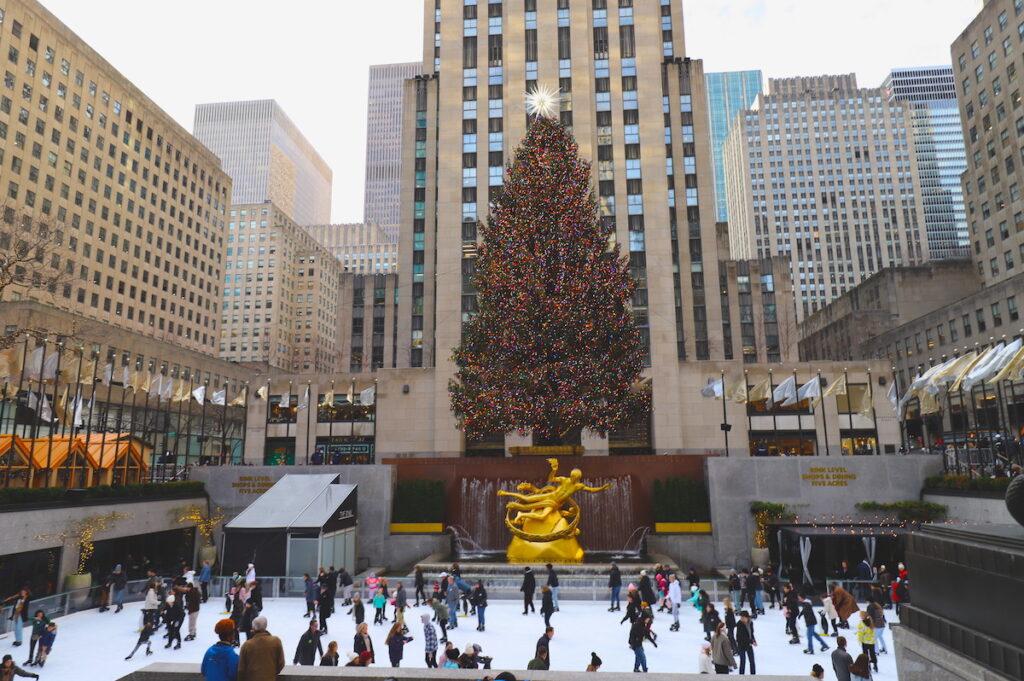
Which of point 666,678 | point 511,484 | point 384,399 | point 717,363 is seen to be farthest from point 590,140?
point 666,678

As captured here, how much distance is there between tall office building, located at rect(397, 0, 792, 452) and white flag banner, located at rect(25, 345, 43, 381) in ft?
81.7

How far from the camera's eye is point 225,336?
460 ft

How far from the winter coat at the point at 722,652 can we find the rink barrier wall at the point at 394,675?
383cm

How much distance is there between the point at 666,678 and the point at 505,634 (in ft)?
33.3

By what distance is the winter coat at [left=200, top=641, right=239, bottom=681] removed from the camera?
8039 millimetres

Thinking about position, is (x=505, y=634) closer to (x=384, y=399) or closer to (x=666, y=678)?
(x=666, y=678)

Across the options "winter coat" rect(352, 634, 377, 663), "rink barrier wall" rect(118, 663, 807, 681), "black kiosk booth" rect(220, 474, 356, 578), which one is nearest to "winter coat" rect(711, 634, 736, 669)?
"rink barrier wall" rect(118, 663, 807, 681)

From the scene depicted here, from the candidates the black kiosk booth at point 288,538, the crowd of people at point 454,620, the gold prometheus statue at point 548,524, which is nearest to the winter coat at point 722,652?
the crowd of people at point 454,620

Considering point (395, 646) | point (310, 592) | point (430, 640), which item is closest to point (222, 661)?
point (395, 646)

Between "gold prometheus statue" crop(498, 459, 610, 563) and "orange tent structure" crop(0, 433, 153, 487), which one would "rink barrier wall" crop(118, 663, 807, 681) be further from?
"orange tent structure" crop(0, 433, 153, 487)

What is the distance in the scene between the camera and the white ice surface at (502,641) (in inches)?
632

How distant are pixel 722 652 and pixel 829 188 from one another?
147 m

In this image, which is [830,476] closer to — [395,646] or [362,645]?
[395,646]

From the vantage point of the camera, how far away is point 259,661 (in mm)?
8352
